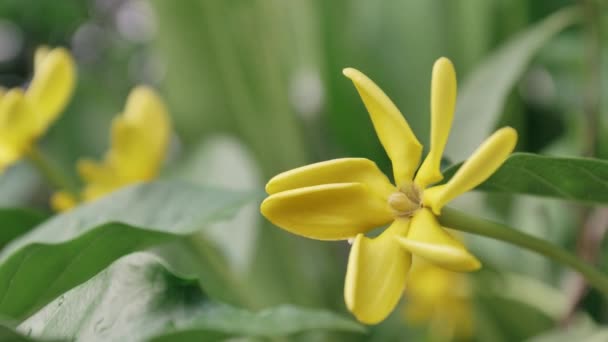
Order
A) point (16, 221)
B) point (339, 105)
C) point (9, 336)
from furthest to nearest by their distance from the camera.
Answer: point (339, 105), point (16, 221), point (9, 336)

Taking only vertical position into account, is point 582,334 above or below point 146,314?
below

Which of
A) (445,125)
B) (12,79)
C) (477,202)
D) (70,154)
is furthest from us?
(12,79)

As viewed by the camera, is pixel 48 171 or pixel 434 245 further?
pixel 48 171

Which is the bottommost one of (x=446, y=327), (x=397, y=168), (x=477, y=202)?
(x=446, y=327)

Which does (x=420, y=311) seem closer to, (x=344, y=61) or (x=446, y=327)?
(x=446, y=327)

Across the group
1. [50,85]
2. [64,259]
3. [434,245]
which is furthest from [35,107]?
[434,245]

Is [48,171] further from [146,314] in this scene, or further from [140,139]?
[146,314]

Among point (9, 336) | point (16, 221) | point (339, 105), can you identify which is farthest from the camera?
point (339, 105)

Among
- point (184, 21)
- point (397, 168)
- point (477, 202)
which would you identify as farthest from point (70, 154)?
point (397, 168)
